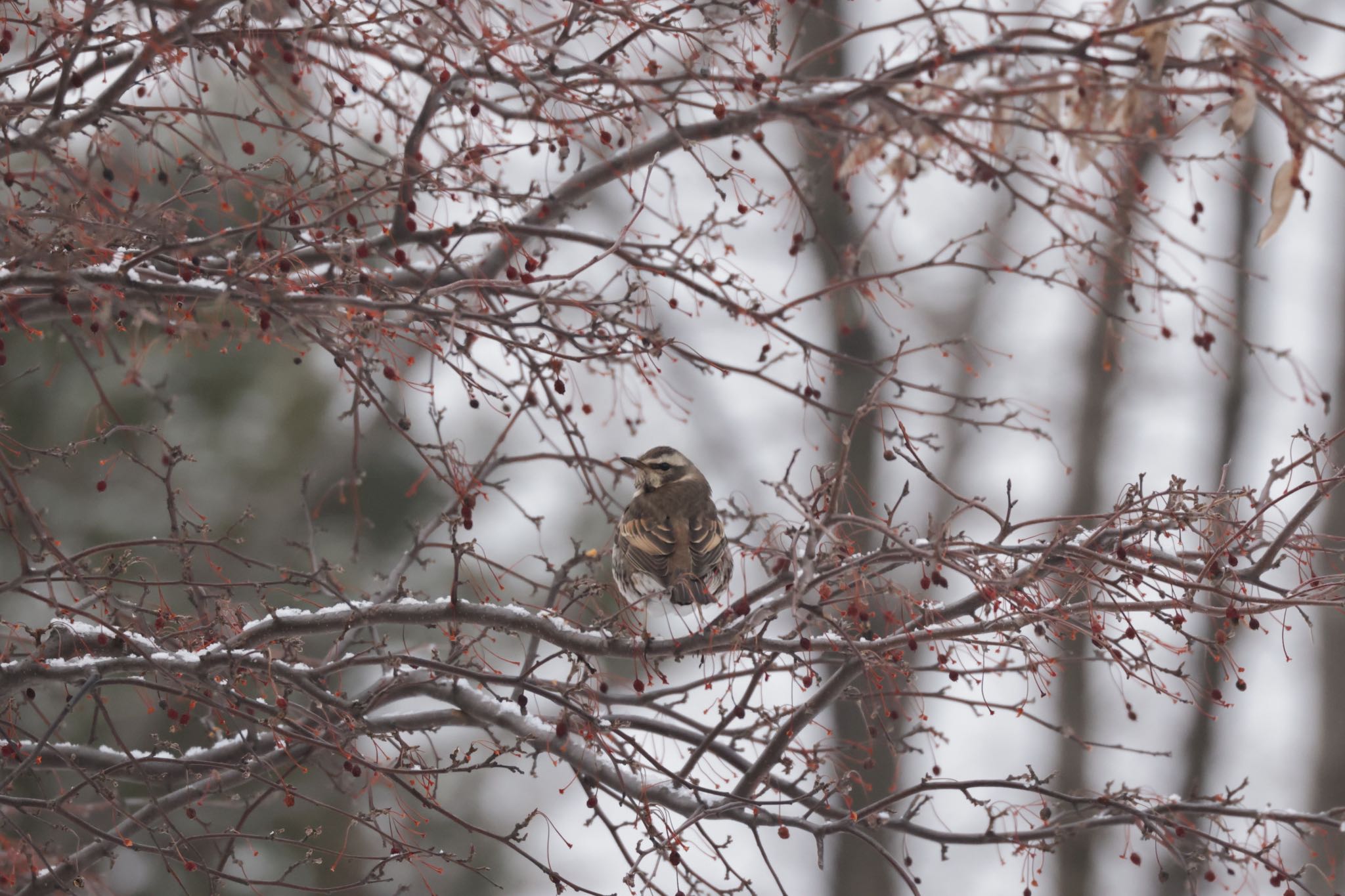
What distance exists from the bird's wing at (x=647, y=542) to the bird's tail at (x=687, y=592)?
0.42 metres

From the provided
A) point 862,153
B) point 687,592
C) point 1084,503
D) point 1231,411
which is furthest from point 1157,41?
point 1231,411

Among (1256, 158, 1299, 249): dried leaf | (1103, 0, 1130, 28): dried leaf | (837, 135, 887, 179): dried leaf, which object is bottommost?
(1256, 158, 1299, 249): dried leaf

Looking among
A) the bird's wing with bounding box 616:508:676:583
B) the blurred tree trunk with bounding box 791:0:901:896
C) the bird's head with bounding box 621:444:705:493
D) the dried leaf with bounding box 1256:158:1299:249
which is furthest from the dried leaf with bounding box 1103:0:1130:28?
the blurred tree trunk with bounding box 791:0:901:896

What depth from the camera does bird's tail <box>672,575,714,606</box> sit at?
18.1ft

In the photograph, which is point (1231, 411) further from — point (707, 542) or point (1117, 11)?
point (1117, 11)

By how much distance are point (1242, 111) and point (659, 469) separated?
12.6 ft

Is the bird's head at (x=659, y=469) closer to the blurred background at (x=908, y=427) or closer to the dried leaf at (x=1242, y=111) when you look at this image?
the blurred background at (x=908, y=427)

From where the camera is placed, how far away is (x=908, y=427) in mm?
11680

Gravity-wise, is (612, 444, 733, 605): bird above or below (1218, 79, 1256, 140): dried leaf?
below

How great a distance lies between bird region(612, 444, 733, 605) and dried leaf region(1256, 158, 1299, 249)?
2659mm

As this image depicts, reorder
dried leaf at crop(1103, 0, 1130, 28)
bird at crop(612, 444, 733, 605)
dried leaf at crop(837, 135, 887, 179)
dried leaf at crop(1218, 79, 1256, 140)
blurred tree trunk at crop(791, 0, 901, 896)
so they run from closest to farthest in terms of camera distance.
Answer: dried leaf at crop(1218, 79, 1256, 140) < dried leaf at crop(1103, 0, 1130, 28) < dried leaf at crop(837, 135, 887, 179) < bird at crop(612, 444, 733, 605) < blurred tree trunk at crop(791, 0, 901, 896)

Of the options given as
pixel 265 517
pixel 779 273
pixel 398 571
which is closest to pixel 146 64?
pixel 398 571

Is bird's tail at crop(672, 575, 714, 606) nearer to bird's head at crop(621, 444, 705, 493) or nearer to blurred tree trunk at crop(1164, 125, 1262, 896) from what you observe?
bird's head at crop(621, 444, 705, 493)

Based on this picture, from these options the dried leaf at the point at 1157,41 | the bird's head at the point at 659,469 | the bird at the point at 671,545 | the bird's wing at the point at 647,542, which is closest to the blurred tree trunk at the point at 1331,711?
Answer: the bird's head at the point at 659,469
